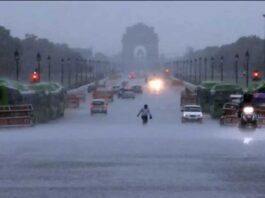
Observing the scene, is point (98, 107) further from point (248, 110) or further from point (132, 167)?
point (132, 167)

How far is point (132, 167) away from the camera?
21.8 metres

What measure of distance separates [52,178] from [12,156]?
6.18 meters

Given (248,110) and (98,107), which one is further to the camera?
(98,107)

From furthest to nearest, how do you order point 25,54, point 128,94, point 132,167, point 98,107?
1. point 25,54
2. point 128,94
3. point 98,107
4. point 132,167

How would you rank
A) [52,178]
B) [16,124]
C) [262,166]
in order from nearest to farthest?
1. [52,178]
2. [262,166]
3. [16,124]

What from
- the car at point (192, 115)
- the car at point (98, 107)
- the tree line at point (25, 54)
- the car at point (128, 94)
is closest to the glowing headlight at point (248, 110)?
the car at point (192, 115)

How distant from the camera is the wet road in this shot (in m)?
17.1

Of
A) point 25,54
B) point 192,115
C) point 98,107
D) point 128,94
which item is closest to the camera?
point 192,115

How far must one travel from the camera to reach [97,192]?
16828mm

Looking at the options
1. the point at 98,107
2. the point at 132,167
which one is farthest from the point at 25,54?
the point at 132,167

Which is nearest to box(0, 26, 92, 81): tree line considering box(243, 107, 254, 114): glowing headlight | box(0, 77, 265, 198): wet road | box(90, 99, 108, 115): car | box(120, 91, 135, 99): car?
box(120, 91, 135, 99): car

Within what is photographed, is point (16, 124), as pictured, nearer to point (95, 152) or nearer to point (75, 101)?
point (95, 152)

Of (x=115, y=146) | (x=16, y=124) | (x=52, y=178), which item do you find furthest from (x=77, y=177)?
(x=16, y=124)

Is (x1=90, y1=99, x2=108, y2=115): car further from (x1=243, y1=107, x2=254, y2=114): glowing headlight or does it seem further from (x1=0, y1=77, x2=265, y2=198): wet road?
(x1=0, y1=77, x2=265, y2=198): wet road
